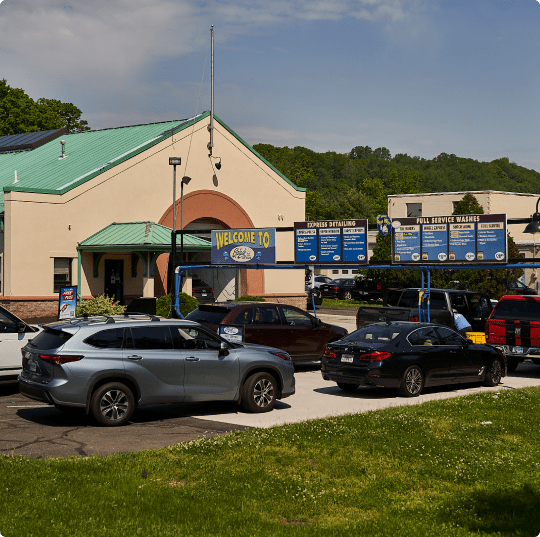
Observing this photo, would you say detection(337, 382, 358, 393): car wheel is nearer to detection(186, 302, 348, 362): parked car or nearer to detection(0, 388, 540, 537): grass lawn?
detection(186, 302, 348, 362): parked car

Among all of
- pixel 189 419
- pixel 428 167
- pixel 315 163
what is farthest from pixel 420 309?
pixel 428 167

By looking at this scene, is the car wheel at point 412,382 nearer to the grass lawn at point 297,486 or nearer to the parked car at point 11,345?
the grass lawn at point 297,486

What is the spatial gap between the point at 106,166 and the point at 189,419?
65.5 feet

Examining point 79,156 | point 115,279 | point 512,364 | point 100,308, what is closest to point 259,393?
point 512,364

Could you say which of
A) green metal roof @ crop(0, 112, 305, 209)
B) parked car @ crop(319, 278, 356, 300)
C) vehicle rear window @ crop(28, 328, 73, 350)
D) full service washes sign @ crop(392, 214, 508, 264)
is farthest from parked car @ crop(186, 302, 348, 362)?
parked car @ crop(319, 278, 356, 300)

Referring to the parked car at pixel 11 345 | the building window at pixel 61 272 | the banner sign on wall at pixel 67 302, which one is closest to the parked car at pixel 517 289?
the building window at pixel 61 272

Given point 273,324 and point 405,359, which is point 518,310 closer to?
point 405,359

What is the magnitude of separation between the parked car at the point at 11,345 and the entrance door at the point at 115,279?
1635cm

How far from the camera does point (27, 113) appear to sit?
59875 mm

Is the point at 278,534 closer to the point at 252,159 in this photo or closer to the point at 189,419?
the point at 189,419

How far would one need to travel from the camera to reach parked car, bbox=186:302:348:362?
17156 millimetres

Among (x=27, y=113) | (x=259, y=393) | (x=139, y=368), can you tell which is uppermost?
(x=27, y=113)

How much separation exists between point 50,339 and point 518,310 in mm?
12108

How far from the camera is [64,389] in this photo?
1105 cm
